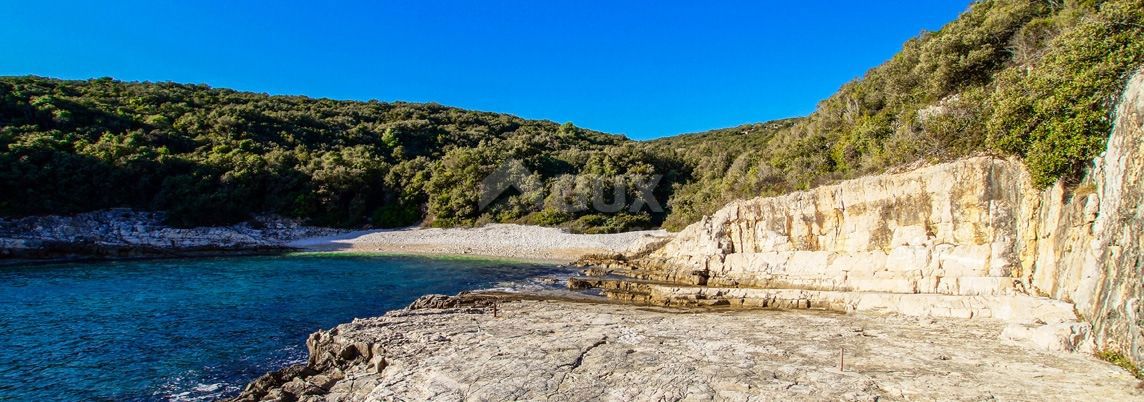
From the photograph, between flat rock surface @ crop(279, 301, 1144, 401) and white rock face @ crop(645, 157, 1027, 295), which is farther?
white rock face @ crop(645, 157, 1027, 295)

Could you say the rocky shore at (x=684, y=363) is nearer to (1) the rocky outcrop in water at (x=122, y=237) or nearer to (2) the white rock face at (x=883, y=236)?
(2) the white rock face at (x=883, y=236)

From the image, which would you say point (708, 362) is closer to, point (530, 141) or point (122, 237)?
point (122, 237)

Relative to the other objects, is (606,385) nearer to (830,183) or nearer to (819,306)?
(819,306)

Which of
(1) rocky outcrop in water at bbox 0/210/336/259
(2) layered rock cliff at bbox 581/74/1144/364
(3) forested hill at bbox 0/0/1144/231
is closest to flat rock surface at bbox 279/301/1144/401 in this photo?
(2) layered rock cliff at bbox 581/74/1144/364

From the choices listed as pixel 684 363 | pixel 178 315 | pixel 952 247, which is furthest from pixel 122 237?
pixel 952 247

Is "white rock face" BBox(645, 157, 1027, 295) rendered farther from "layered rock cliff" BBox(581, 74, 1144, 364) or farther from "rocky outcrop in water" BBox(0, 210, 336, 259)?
"rocky outcrop in water" BBox(0, 210, 336, 259)

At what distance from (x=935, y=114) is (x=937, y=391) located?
46.0 feet

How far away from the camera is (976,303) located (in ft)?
39.5

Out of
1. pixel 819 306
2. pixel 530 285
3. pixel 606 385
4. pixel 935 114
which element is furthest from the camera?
pixel 530 285

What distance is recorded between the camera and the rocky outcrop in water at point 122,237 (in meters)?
28.8

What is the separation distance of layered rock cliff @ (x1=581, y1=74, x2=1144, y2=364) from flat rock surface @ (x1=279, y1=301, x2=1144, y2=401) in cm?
119

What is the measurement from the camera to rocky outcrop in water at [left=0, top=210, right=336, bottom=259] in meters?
28.8

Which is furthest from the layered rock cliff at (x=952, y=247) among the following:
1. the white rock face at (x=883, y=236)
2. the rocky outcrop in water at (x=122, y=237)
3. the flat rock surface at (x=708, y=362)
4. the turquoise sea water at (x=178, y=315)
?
the rocky outcrop in water at (x=122, y=237)

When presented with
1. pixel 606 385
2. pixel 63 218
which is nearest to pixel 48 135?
pixel 63 218
